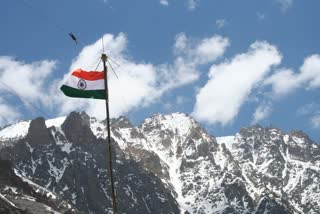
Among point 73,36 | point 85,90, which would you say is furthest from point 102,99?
point 73,36

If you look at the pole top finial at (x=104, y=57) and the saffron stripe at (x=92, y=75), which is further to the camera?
the saffron stripe at (x=92, y=75)

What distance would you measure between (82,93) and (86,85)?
559 millimetres

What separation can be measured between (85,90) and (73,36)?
9.88ft

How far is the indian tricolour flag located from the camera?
36.8m

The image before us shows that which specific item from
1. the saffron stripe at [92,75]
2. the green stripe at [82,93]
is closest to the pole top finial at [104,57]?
the saffron stripe at [92,75]

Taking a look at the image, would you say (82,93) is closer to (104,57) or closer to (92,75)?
(92,75)

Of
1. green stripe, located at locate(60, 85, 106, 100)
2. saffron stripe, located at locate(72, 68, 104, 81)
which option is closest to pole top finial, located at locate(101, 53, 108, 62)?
saffron stripe, located at locate(72, 68, 104, 81)

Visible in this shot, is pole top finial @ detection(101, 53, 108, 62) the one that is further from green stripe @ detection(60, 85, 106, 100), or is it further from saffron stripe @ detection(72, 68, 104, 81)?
green stripe @ detection(60, 85, 106, 100)

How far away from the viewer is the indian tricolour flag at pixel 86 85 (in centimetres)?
3678

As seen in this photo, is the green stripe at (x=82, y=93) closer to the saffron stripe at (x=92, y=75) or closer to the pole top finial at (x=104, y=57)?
the saffron stripe at (x=92, y=75)

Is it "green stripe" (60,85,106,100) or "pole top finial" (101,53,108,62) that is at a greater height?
"pole top finial" (101,53,108,62)

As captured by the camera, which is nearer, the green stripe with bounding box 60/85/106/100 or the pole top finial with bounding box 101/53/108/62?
the pole top finial with bounding box 101/53/108/62

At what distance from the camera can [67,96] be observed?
123ft

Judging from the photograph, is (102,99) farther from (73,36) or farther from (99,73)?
(73,36)
